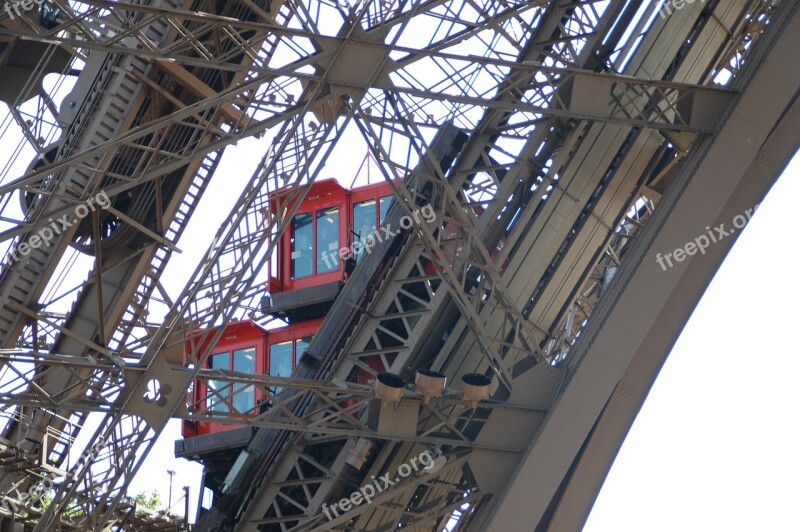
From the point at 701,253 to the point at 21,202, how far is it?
828 cm

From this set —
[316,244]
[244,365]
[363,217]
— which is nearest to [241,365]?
[244,365]

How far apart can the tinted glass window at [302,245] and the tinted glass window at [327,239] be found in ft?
0.58

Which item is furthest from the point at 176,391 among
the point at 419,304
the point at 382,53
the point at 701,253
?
the point at 701,253

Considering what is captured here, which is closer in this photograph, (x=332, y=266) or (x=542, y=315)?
(x=542, y=315)

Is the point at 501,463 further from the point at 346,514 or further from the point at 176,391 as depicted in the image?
→ the point at 176,391

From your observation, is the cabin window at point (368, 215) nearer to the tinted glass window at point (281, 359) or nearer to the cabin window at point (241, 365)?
the tinted glass window at point (281, 359)

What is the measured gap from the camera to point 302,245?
25.3 metres

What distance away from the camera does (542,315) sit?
16.2m

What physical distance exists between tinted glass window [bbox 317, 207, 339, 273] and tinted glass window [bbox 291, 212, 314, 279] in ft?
0.58

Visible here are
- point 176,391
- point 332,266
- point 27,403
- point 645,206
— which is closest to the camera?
point 27,403

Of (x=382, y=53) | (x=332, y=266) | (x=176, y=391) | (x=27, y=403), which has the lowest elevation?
(x=27, y=403)

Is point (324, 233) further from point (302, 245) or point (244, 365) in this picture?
point (244, 365)

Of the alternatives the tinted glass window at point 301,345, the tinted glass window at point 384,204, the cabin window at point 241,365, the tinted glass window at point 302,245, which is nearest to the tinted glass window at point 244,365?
the cabin window at point 241,365

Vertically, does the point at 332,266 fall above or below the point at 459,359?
above
